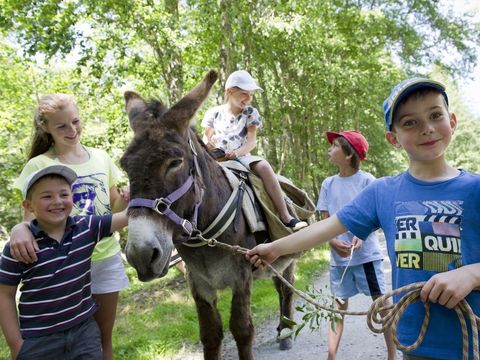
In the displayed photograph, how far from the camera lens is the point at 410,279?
1769mm

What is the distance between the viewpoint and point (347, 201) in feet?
12.4

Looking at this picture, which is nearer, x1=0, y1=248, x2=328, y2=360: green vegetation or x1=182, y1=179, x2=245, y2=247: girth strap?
Result: x1=182, y1=179, x2=245, y2=247: girth strap

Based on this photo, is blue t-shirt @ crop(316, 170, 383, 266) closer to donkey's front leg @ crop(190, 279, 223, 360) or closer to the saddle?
the saddle

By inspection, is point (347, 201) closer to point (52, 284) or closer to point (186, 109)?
point (186, 109)

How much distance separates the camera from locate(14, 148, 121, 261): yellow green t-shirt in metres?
2.71

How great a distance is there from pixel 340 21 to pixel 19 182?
15.2m

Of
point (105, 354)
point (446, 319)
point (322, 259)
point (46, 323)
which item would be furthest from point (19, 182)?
point (322, 259)

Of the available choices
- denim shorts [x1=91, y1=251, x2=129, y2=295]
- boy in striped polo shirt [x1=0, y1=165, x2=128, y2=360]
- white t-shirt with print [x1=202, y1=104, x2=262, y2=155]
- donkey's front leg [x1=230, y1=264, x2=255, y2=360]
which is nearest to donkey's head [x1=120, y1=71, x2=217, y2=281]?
boy in striped polo shirt [x1=0, y1=165, x2=128, y2=360]

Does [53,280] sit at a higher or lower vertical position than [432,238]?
lower

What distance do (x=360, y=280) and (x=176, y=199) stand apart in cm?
220

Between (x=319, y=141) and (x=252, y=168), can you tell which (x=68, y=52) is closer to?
(x=252, y=168)

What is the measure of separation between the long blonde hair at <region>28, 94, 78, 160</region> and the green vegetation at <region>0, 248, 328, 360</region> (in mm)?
2289

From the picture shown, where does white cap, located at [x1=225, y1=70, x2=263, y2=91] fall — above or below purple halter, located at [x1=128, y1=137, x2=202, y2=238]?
above

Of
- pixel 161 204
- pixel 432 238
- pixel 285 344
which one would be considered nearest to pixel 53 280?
pixel 161 204
